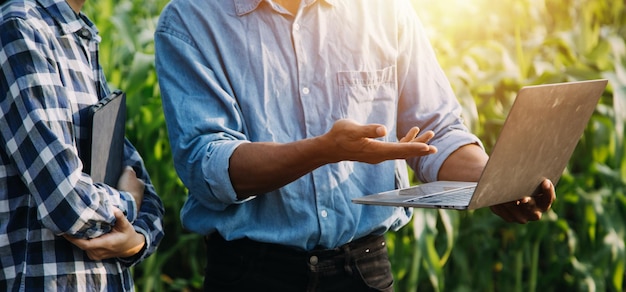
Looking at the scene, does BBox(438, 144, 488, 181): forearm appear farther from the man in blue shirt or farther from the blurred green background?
the blurred green background

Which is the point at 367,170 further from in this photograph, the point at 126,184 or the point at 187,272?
the point at 187,272

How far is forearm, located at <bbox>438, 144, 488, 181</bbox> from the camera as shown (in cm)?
143

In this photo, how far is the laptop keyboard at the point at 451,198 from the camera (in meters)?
1.18

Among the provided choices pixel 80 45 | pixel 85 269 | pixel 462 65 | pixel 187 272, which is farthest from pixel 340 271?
pixel 462 65

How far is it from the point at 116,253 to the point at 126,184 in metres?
0.13

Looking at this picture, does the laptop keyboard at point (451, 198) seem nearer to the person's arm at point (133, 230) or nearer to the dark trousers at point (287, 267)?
the dark trousers at point (287, 267)

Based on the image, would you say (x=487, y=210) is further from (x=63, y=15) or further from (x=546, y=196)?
(x=63, y=15)

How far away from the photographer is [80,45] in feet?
4.47

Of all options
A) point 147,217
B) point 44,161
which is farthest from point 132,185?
point 44,161

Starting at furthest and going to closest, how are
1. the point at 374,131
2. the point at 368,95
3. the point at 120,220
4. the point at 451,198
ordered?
the point at 368,95
the point at 120,220
the point at 451,198
the point at 374,131

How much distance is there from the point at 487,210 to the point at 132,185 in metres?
1.43

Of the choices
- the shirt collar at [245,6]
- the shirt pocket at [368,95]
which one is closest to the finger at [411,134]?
the shirt pocket at [368,95]

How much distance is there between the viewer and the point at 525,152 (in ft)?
4.03

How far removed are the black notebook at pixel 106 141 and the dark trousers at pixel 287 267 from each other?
0.68ft
